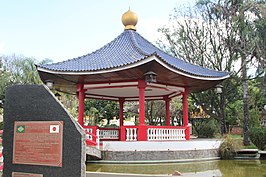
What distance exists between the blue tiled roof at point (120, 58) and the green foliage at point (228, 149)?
2.74 m

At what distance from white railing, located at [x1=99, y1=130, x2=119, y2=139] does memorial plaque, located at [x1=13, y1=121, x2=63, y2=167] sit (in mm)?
8678

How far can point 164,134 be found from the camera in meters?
11.3

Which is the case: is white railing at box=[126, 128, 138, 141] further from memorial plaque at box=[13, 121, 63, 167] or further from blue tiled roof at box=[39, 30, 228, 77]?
memorial plaque at box=[13, 121, 63, 167]

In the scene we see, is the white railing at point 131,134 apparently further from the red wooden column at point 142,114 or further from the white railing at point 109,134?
the white railing at point 109,134

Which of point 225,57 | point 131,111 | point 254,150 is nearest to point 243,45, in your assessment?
point 225,57

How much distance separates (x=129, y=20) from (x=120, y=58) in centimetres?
306

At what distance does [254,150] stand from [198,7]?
9155 mm

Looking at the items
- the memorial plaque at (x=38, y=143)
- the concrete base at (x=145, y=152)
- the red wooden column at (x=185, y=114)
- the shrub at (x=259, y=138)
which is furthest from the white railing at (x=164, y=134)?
the memorial plaque at (x=38, y=143)

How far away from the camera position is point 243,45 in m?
16.6

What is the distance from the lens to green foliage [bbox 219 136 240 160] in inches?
480

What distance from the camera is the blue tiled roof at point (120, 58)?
10.5 metres

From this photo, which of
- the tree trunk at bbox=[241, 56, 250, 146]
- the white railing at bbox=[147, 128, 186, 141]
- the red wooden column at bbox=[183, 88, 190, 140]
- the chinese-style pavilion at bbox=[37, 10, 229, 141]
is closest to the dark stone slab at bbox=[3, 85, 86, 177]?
the chinese-style pavilion at bbox=[37, 10, 229, 141]

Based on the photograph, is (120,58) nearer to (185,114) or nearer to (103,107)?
(185,114)

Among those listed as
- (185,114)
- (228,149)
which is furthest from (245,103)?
(185,114)
